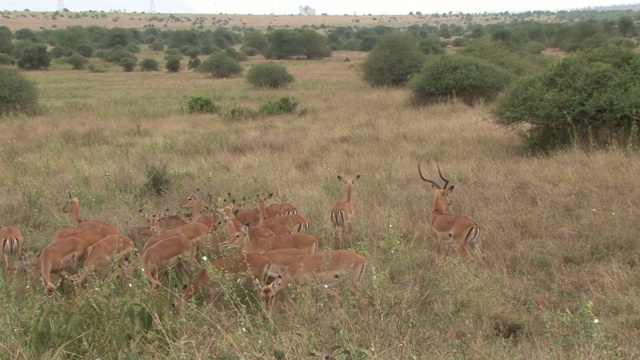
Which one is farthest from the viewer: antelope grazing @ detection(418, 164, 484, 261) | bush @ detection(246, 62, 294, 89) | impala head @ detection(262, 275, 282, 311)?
bush @ detection(246, 62, 294, 89)

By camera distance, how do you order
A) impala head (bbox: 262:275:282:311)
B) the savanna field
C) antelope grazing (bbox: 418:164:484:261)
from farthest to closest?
antelope grazing (bbox: 418:164:484:261) → impala head (bbox: 262:275:282:311) → the savanna field

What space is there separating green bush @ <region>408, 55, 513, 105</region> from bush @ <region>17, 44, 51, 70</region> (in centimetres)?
2704

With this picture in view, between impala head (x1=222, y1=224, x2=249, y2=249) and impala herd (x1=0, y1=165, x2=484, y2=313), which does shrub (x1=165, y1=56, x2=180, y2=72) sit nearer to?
impala herd (x1=0, y1=165, x2=484, y2=313)

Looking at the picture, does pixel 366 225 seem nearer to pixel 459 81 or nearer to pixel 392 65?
pixel 459 81

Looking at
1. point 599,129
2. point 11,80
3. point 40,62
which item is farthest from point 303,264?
point 40,62

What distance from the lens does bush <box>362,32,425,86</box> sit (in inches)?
977

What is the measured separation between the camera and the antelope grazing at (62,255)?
220 inches

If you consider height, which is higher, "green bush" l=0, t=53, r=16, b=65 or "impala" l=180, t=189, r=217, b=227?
"impala" l=180, t=189, r=217, b=227

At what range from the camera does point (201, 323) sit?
4.60 m

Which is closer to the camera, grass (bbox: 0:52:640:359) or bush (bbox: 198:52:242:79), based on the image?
grass (bbox: 0:52:640:359)

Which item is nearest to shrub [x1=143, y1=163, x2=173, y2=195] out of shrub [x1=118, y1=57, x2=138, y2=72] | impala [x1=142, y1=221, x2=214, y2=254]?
impala [x1=142, y1=221, x2=214, y2=254]

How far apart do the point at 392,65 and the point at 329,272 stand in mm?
20427

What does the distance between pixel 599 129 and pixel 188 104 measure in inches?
443

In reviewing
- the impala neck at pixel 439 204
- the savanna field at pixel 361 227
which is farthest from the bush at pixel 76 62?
the impala neck at pixel 439 204
